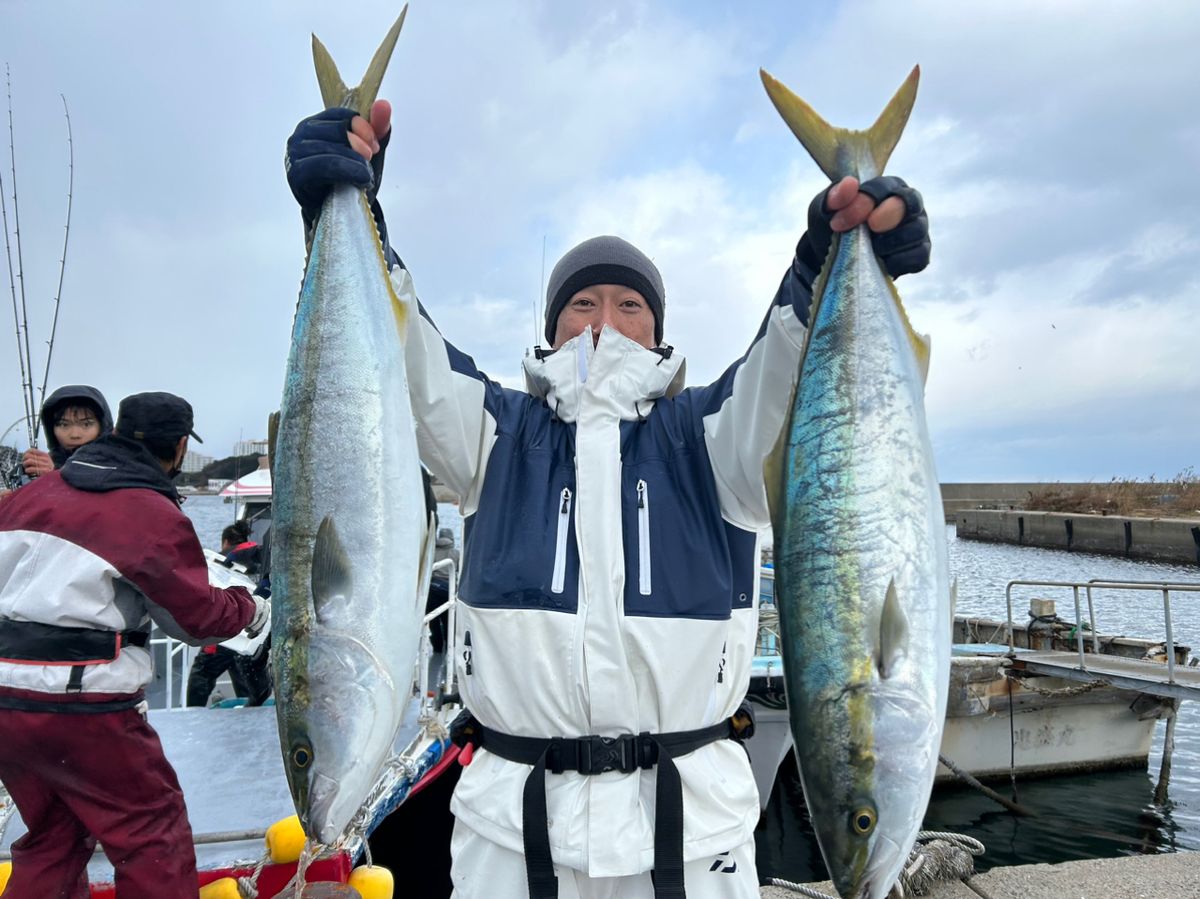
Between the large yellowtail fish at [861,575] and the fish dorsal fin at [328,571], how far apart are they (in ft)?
3.15

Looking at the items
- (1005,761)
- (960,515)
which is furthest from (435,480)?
(960,515)

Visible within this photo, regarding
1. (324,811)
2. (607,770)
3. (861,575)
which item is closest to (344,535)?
(324,811)

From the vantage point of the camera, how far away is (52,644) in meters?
2.87

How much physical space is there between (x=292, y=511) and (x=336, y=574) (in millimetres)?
198

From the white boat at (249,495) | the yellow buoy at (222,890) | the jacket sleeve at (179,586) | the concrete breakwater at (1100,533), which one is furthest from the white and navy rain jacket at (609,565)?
the concrete breakwater at (1100,533)

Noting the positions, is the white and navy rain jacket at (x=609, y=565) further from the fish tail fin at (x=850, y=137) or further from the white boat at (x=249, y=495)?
the white boat at (x=249, y=495)

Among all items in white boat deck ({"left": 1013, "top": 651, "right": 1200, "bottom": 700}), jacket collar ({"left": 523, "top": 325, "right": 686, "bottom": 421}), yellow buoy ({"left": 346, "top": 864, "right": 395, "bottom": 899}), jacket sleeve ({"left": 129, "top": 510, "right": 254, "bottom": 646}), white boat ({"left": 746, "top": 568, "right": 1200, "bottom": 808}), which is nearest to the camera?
jacket collar ({"left": 523, "top": 325, "right": 686, "bottom": 421})

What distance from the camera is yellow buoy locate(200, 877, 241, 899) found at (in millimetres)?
3164

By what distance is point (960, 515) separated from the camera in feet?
170

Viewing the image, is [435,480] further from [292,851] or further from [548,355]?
[292,851]

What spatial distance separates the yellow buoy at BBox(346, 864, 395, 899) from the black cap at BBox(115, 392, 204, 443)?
6.88 feet

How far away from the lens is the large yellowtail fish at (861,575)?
5.16ft

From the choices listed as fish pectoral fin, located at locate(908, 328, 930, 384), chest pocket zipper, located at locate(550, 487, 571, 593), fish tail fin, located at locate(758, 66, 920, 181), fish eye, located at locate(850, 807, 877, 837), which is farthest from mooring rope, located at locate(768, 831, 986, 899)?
fish tail fin, located at locate(758, 66, 920, 181)

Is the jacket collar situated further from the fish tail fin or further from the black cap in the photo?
the black cap
